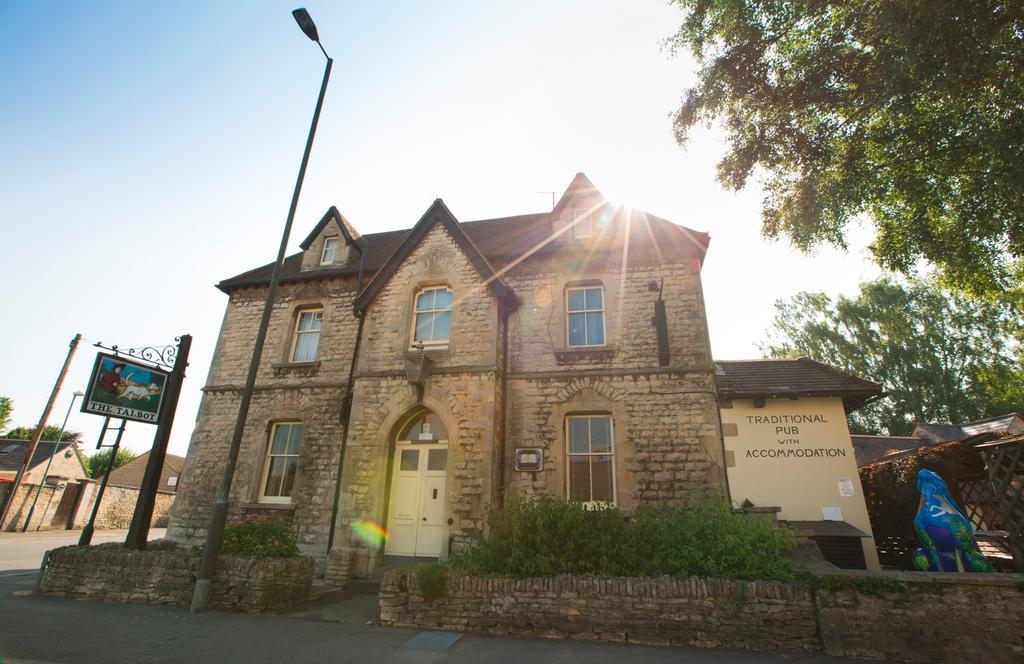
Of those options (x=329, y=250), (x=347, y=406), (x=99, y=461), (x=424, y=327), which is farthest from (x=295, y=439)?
(x=99, y=461)

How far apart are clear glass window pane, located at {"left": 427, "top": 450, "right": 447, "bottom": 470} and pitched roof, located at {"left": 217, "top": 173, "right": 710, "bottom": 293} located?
5.54 m

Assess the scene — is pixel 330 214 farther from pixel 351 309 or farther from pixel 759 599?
pixel 759 599

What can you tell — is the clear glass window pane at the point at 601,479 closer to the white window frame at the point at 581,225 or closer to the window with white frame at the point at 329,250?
the white window frame at the point at 581,225

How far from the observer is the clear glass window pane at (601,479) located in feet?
34.1

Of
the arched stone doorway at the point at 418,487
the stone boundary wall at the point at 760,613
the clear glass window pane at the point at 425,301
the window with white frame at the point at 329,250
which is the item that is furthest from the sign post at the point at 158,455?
the stone boundary wall at the point at 760,613

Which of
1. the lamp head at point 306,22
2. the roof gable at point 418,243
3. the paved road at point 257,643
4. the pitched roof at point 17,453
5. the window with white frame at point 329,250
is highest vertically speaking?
the lamp head at point 306,22

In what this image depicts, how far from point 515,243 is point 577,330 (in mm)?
3857

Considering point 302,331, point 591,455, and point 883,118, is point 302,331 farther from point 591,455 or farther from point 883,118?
point 883,118

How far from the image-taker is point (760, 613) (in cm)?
582

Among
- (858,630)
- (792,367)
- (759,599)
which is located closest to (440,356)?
(759,599)

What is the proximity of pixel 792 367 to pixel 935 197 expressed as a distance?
6.46 m

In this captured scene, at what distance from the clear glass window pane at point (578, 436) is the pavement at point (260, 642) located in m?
5.10

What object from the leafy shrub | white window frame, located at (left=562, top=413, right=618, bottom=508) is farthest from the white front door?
the leafy shrub

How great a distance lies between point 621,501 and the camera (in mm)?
10109
